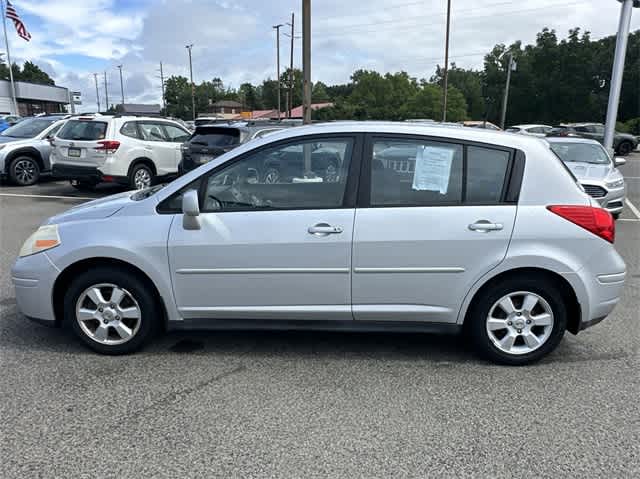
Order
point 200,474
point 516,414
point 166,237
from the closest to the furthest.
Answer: point 200,474 < point 516,414 < point 166,237

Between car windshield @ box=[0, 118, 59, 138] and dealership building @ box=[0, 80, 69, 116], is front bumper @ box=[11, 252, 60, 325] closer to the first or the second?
car windshield @ box=[0, 118, 59, 138]

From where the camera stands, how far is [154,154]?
38.1ft

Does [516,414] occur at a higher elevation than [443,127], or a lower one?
lower

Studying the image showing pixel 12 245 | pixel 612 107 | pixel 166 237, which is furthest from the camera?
pixel 612 107

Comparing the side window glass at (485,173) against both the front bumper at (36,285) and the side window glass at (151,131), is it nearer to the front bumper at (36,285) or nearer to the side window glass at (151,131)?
the front bumper at (36,285)

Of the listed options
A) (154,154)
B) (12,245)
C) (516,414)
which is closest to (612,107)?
(154,154)

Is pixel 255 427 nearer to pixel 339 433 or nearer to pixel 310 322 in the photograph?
pixel 339 433

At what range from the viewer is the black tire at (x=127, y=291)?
3664mm

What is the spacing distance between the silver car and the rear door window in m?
8.92

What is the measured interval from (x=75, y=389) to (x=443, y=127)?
10.1 feet

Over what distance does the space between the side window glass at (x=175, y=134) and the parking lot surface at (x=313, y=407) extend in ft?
28.4

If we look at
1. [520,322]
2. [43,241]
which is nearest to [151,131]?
[43,241]

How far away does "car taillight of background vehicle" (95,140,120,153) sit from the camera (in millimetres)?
10797

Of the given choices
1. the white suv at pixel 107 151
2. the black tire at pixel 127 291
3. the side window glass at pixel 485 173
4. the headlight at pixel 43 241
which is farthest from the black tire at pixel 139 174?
the side window glass at pixel 485 173
